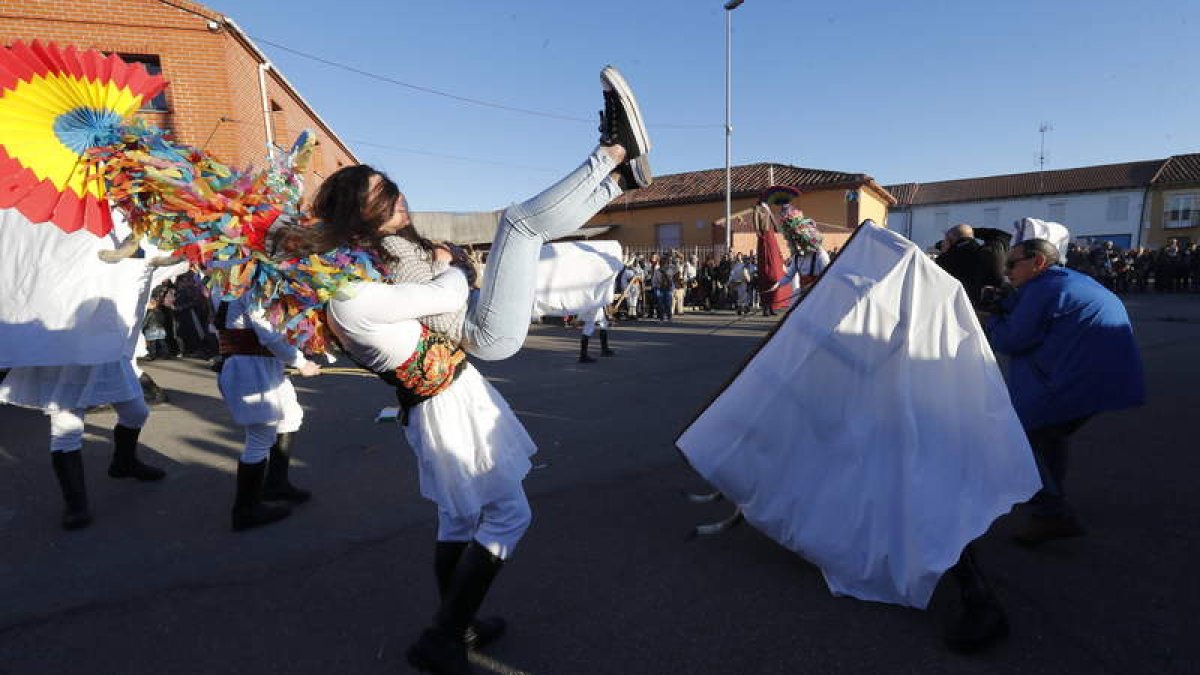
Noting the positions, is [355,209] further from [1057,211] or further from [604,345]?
[1057,211]

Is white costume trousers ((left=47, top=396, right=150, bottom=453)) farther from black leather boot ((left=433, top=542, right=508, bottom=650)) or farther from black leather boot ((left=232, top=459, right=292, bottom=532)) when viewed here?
black leather boot ((left=433, top=542, right=508, bottom=650))

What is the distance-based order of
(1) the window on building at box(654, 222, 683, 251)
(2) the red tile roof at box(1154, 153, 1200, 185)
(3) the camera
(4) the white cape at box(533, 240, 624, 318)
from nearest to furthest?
(3) the camera < (4) the white cape at box(533, 240, 624, 318) < (1) the window on building at box(654, 222, 683, 251) < (2) the red tile roof at box(1154, 153, 1200, 185)

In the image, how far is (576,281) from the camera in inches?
344

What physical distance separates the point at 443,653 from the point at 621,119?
1.92 m

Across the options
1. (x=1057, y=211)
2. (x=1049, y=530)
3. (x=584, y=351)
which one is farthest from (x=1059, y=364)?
(x=1057, y=211)

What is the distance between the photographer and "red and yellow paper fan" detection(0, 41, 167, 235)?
1667mm

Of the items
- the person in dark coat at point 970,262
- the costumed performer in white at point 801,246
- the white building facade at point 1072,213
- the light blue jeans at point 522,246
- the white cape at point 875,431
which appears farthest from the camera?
the white building facade at point 1072,213

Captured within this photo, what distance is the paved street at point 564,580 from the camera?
91.7 inches

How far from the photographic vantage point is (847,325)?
8.66ft

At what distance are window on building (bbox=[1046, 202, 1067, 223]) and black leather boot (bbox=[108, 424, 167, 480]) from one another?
149 ft

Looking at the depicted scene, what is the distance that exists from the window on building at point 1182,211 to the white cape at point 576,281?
4088cm

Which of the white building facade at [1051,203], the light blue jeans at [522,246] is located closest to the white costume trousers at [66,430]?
the light blue jeans at [522,246]

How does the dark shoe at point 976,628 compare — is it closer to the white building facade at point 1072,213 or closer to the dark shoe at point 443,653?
the dark shoe at point 443,653

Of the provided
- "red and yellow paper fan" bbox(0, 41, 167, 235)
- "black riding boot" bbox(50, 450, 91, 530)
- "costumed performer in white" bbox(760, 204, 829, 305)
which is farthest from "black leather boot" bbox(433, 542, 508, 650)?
"costumed performer in white" bbox(760, 204, 829, 305)
